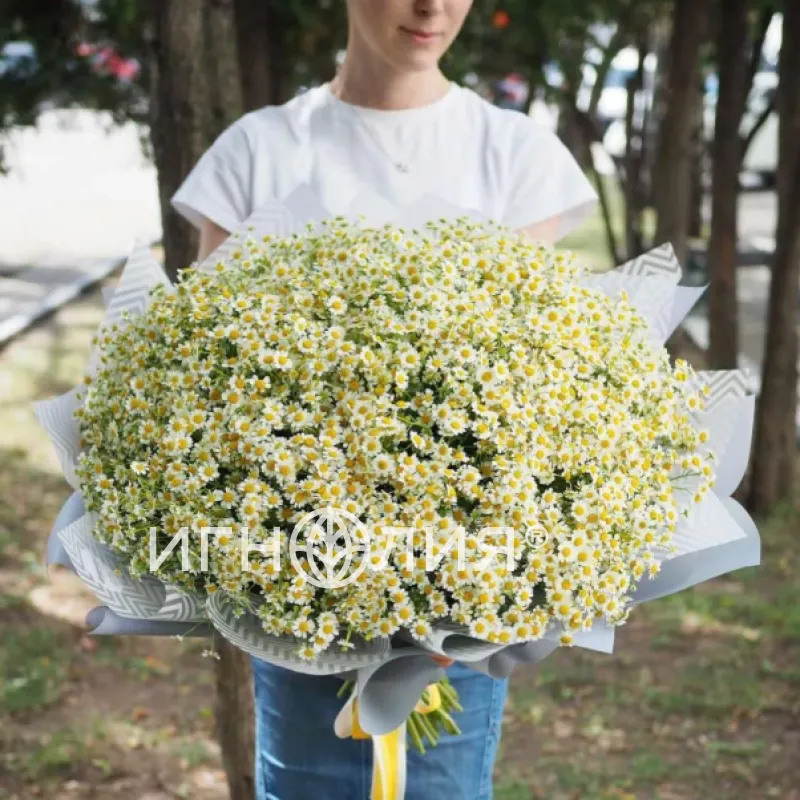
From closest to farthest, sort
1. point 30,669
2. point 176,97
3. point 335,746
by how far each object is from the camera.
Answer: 1. point 335,746
2. point 176,97
3. point 30,669

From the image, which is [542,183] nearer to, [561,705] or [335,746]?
[335,746]

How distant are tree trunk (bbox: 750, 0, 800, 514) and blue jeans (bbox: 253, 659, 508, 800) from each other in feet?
11.6

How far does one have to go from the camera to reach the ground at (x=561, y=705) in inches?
160

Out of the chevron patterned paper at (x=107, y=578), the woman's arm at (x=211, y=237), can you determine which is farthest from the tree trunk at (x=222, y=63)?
the chevron patterned paper at (x=107, y=578)

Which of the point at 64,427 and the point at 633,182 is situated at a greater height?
the point at 64,427

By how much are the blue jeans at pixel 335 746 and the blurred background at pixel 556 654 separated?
0.89 m

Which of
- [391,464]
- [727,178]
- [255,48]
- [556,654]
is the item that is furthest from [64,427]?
[727,178]

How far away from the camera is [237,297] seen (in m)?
1.92

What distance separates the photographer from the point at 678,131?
20.2 feet

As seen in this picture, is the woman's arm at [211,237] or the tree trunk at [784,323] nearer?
the woman's arm at [211,237]

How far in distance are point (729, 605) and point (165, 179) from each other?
314 cm

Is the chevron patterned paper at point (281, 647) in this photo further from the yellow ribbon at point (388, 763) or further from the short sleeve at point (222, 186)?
the short sleeve at point (222, 186)

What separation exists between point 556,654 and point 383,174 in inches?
116

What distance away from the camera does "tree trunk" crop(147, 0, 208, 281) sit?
305 centimetres
